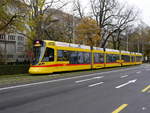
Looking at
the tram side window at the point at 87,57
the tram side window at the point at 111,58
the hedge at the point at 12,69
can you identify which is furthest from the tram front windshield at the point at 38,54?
the tram side window at the point at 111,58

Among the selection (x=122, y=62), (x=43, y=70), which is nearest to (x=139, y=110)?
(x=43, y=70)

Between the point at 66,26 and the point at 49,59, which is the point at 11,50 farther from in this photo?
the point at 49,59

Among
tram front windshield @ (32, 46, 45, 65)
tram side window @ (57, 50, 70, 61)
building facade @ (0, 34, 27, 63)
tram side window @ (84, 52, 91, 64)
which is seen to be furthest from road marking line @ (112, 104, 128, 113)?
building facade @ (0, 34, 27, 63)

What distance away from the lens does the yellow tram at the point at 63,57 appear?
16.8 m

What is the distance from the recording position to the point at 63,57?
62.3 ft

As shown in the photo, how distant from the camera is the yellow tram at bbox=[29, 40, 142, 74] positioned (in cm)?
1684

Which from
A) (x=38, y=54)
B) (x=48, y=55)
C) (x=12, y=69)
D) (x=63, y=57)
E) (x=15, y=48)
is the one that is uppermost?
(x=15, y=48)

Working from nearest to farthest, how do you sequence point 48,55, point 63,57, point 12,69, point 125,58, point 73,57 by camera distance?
point 48,55 < point 63,57 < point 12,69 < point 73,57 < point 125,58

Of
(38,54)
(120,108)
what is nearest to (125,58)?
(38,54)

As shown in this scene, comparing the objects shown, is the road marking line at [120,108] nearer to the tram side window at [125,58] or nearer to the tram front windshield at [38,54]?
the tram front windshield at [38,54]

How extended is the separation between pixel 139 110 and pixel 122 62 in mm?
31348

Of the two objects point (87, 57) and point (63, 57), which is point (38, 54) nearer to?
point (63, 57)

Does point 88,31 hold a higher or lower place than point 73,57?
higher

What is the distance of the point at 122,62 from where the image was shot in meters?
35.9
